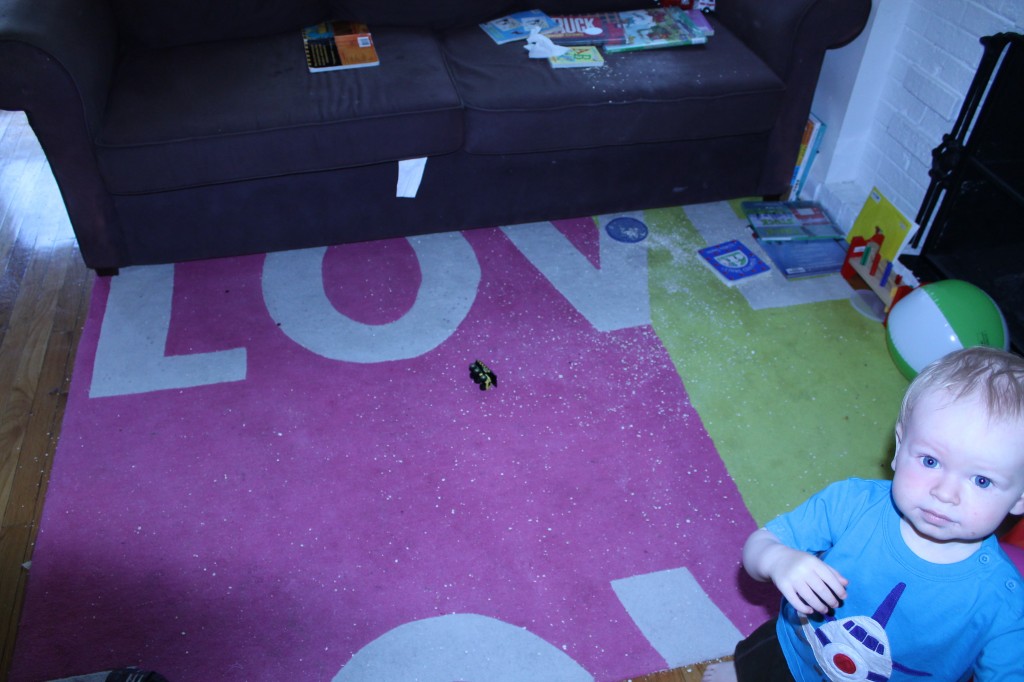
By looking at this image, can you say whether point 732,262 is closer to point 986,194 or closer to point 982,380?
point 986,194

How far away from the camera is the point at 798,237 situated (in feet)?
7.91

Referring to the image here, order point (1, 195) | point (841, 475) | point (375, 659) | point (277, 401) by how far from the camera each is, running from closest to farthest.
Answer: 1. point (375, 659)
2. point (841, 475)
3. point (277, 401)
4. point (1, 195)

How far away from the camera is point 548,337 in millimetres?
2125

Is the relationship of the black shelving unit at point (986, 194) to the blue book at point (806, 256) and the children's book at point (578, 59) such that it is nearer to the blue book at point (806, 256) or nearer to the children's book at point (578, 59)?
the blue book at point (806, 256)

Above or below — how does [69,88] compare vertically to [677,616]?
above

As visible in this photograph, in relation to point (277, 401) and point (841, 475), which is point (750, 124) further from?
point (277, 401)

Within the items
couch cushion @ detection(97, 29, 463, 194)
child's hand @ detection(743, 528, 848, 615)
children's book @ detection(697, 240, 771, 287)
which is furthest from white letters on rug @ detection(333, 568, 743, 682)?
couch cushion @ detection(97, 29, 463, 194)

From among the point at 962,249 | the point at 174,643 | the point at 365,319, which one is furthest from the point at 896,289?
the point at 174,643

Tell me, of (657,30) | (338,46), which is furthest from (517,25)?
(338,46)

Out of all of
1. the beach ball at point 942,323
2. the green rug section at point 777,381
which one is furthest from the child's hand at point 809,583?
the beach ball at point 942,323

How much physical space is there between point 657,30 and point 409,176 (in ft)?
2.92

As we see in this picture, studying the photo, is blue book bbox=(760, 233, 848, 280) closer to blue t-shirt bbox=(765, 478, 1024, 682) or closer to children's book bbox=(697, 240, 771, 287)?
children's book bbox=(697, 240, 771, 287)

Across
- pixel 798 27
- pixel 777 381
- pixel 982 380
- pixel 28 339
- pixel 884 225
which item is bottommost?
pixel 28 339

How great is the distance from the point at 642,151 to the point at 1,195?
205cm
